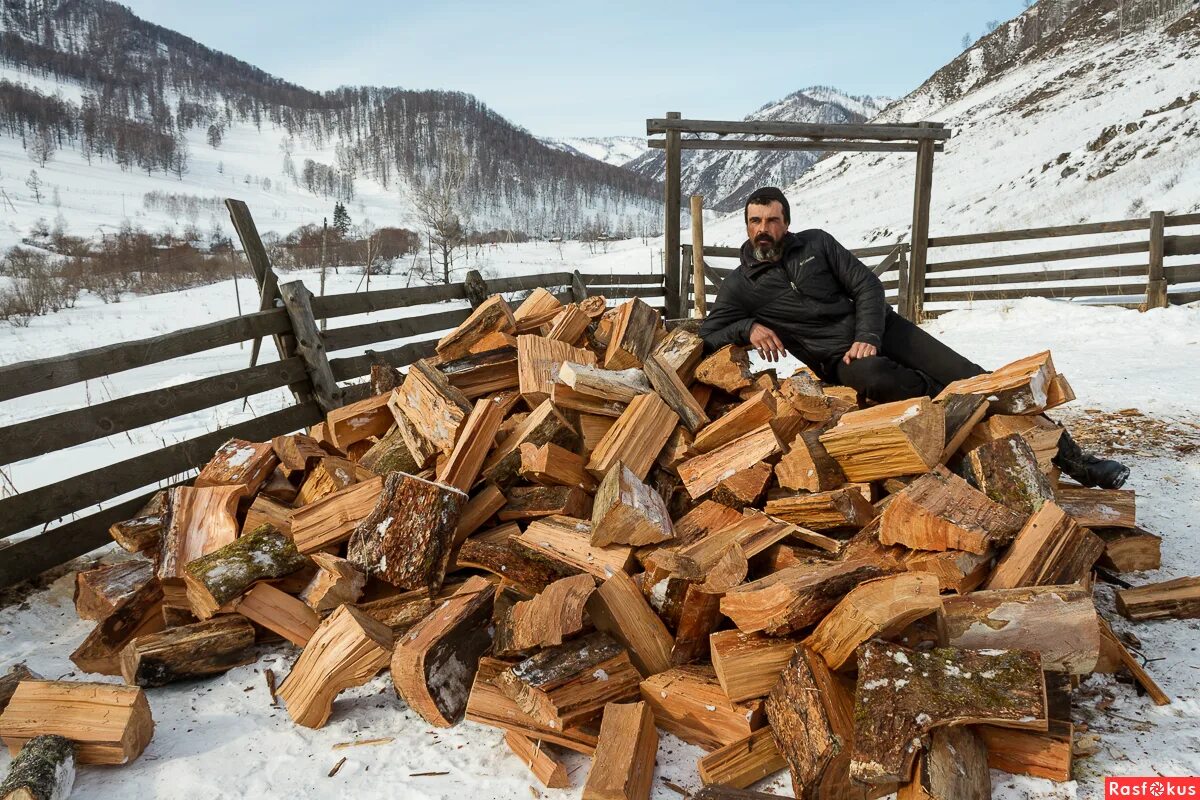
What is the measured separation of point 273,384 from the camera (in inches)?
163

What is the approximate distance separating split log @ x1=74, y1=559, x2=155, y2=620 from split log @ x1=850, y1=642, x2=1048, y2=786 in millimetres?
2537

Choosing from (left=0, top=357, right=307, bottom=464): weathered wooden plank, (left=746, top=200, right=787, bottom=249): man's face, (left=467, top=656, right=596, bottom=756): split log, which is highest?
(left=746, top=200, right=787, bottom=249): man's face

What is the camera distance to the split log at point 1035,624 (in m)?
1.68

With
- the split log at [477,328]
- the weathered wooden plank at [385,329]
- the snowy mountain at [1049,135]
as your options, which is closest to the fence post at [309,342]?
the weathered wooden plank at [385,329]

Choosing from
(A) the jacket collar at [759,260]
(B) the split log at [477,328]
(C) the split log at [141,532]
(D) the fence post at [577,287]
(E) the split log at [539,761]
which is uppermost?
(A) the jacket collar at [759,260]

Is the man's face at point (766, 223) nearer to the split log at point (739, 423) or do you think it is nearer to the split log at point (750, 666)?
the split log at point (739, 423)

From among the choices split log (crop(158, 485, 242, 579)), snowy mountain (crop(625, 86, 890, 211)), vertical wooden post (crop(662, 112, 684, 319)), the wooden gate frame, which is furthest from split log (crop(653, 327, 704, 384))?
snowy mountain (crop(625, 86, 890, 211))

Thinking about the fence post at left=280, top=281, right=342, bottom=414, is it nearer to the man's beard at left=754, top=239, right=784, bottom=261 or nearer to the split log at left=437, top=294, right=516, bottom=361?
the split log at left=437, top=294, right=516, bottom=361

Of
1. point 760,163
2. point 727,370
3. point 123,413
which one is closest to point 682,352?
point 727,370

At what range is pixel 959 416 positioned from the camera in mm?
2463

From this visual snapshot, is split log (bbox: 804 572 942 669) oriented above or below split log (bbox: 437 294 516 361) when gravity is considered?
below

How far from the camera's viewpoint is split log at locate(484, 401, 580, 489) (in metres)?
2.64

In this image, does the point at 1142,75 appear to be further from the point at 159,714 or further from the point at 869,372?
the point at 159,714

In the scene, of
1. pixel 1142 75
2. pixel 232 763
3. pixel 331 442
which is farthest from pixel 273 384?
pixel 1142 75
